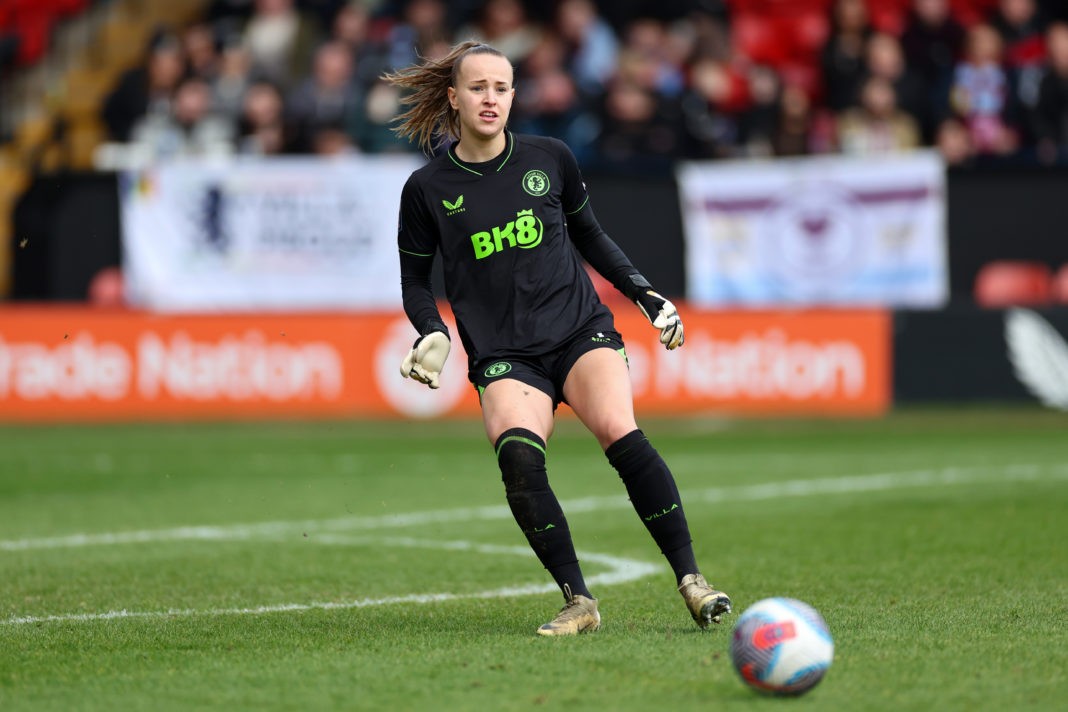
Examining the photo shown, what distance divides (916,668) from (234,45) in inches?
661

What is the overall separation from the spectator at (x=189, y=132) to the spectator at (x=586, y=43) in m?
4.09

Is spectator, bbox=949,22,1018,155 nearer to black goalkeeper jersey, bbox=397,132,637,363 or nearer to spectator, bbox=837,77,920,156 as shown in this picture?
spectator, bbox=837,77,920,156

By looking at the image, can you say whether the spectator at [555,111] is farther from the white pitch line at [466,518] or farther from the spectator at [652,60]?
the white pitch line at [466,518]

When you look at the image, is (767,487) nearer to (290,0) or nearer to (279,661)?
(279,661)

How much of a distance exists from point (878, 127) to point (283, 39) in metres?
7.28

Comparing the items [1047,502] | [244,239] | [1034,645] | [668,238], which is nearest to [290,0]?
[244,239]

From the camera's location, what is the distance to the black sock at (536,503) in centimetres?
627

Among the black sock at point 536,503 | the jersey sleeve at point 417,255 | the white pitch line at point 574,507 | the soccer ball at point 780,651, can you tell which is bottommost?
the white pitch line at point 574,507

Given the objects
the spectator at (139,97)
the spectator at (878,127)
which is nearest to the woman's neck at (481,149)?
the spectator at (878,127)

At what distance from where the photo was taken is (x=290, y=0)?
2125cm

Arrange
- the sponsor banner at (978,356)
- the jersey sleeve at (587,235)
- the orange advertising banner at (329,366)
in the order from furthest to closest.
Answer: the orange advertising banner at (329,366)
the sponsor banner at (978,356)
the jersey sleeve at (587,235)

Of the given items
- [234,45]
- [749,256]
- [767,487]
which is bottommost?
[767,487]

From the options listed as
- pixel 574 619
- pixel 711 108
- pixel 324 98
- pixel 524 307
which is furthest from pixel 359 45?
pixel 574 619

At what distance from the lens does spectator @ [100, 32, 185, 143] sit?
1952 cm
